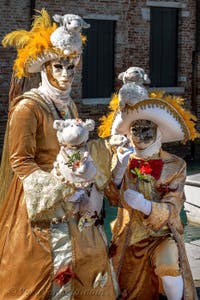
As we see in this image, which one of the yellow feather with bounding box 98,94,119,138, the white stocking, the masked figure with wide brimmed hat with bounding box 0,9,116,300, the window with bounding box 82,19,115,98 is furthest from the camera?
the window with bounding box 82,19,115,98

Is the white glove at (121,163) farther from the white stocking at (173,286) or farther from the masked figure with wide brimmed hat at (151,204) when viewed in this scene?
the white stocking at (173,286)

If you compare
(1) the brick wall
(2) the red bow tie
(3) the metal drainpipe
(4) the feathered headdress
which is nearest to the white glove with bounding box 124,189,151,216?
(2) the red bow tie

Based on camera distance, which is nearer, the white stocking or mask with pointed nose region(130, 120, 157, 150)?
the white stocking

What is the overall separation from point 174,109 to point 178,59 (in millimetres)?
10859

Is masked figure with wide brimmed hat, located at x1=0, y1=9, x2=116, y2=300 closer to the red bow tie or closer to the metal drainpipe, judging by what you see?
the red bow tie

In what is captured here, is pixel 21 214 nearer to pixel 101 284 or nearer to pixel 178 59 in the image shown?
pixel 101 284

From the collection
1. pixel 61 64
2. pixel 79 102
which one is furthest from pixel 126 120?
pixel 79 102

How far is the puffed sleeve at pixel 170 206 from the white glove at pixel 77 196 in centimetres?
68

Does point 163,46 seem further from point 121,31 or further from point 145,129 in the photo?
point 145,129

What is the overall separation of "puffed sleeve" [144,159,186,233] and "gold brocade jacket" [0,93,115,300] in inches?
20.2

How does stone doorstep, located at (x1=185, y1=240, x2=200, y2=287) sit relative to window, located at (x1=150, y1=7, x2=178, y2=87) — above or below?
below

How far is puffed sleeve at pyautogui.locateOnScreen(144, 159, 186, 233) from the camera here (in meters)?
4.92

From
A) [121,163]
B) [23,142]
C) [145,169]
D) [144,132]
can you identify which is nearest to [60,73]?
[23,142]

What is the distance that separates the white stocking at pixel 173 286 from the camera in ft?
16.1
